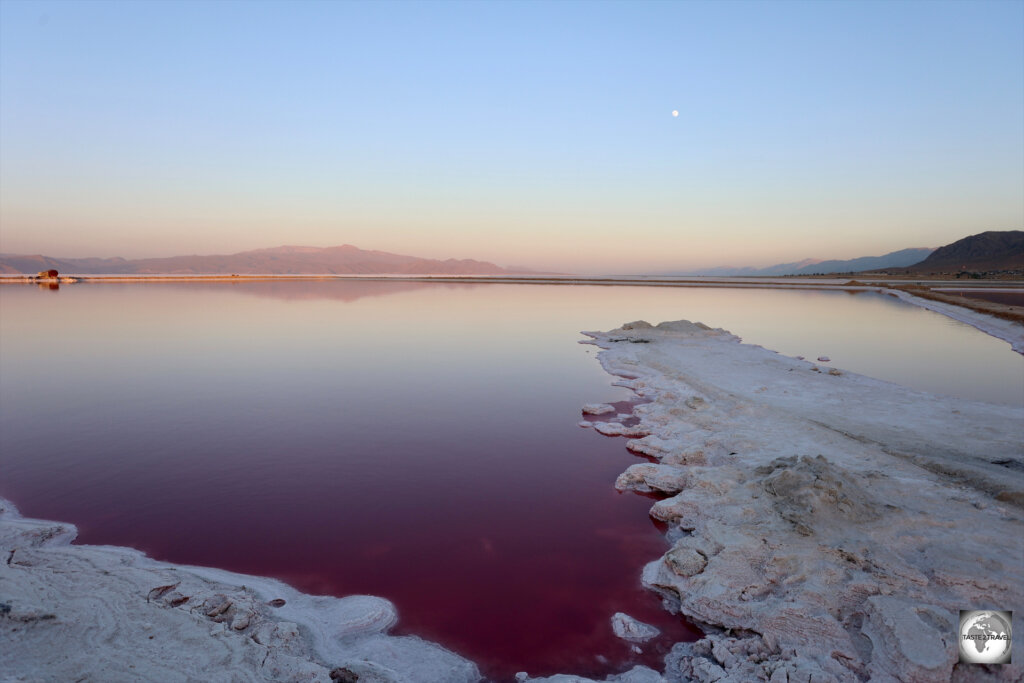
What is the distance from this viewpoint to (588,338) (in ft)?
85.0

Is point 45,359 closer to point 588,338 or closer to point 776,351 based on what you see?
point 588,338

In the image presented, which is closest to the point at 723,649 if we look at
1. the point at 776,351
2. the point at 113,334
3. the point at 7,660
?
the point at 7,660

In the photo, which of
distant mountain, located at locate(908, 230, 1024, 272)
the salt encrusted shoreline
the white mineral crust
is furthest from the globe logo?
distant mountain, located at locate(908, 230, 1024, 272)

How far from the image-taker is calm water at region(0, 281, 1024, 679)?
6.20 m

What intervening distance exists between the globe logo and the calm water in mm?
2352

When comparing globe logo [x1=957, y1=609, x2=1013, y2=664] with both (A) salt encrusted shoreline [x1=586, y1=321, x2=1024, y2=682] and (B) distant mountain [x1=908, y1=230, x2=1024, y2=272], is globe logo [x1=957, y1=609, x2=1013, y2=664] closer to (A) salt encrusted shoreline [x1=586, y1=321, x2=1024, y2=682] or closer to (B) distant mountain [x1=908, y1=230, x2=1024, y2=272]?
(A) salt encrusted shoreline [x1=586, y1=321, x2=1024, y2=682]

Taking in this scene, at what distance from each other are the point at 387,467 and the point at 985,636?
8.40 meters

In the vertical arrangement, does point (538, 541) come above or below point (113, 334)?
below

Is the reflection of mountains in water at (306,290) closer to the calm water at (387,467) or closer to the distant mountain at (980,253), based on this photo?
the calm water at (387,467)

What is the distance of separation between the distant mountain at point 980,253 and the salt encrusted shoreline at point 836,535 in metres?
147

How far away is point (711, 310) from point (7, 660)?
4350 centimetres

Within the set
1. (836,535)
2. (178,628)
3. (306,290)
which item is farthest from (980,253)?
(178,628)

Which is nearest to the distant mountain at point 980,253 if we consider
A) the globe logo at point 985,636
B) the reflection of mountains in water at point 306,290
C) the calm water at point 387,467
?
the reflection of mountains in water at point 306,290

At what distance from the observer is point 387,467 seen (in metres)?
9.82
